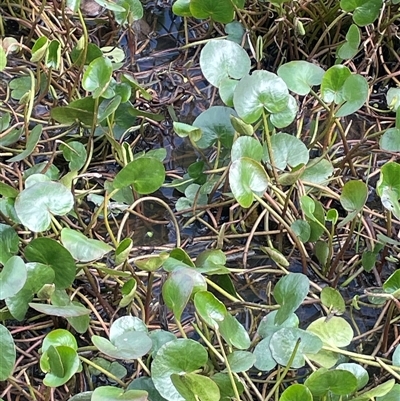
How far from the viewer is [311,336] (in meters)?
0.73

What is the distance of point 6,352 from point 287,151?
19.3 inches

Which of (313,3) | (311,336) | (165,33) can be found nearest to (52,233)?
(311,336)

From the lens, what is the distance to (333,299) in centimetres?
83

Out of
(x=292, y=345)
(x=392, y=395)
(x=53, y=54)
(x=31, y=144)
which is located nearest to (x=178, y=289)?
(x=292, y=345)

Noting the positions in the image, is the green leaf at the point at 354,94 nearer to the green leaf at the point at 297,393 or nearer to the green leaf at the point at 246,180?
the green leaf at the point at 246,180

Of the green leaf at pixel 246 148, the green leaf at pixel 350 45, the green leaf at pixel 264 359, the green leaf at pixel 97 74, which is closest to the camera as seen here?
the green leaf at pixel 264 359

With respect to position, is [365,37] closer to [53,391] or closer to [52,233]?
[52,233]

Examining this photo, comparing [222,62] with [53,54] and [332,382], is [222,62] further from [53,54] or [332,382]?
[332,382]

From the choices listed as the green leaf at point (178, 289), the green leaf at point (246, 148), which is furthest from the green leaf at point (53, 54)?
the green leaf at point (178, 289)

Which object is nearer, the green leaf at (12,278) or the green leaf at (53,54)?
the green leaf at (12,278)

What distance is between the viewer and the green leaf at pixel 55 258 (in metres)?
0.78

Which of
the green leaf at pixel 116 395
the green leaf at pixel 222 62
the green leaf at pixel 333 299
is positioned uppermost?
the green leaf at pixel 222 62

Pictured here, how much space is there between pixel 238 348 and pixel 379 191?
282mm

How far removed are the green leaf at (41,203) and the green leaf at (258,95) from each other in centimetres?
28
